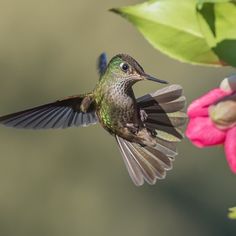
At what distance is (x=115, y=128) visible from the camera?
1.58m

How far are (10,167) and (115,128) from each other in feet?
12.8

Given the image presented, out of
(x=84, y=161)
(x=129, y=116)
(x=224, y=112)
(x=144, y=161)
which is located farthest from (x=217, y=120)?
(x=84, y=161)

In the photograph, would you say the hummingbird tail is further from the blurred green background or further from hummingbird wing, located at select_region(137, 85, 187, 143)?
the blurred green background

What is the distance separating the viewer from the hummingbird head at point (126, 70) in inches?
59.6

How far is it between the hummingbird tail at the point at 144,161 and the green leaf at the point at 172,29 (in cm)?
59

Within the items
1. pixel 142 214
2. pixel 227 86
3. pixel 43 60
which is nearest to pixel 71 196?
pixel 142 214

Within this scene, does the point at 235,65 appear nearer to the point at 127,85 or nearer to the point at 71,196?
the point at 127,85

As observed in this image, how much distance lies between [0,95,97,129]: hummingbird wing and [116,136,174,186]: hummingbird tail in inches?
3.2

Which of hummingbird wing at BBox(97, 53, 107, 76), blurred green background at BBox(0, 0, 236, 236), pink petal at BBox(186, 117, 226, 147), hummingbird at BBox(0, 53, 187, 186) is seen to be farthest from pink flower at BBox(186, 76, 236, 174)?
blurred green background at BBox(0, 0, 236, 236)

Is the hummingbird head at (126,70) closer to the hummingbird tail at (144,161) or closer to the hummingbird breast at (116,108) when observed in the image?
the hummingbird breast at (116,108)

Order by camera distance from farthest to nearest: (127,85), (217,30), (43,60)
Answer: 1. (43,60)
2. (127,85)
3. (217,30)

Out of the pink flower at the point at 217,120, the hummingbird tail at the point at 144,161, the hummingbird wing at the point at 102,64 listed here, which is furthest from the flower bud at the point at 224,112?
the hummingbird wing at the point at 102,64

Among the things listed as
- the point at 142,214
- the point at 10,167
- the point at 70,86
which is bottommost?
the point at 142,214

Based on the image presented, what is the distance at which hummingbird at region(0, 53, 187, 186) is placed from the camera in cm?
153
